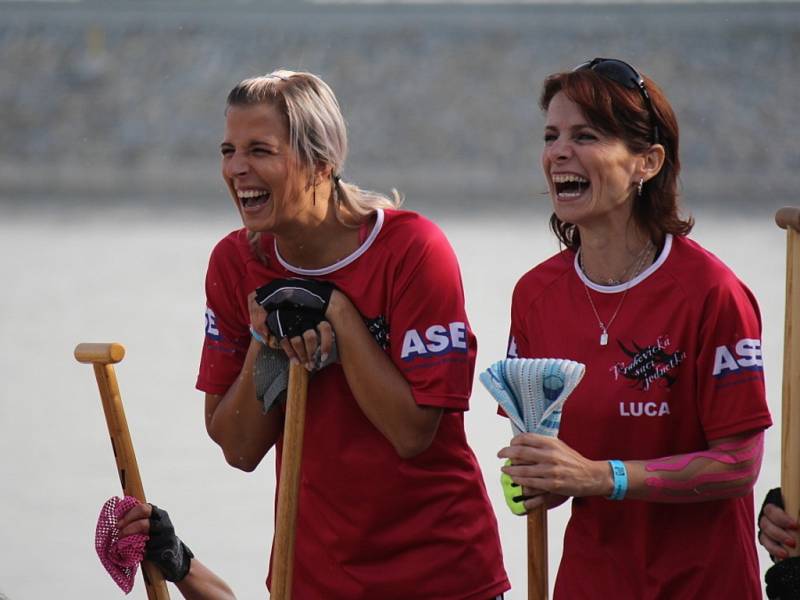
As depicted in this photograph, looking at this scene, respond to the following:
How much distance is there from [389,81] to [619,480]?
2539 cm

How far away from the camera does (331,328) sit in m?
2.30

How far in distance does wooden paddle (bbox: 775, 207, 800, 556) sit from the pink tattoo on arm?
162 millimetres

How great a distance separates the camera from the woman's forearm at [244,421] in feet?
7.99

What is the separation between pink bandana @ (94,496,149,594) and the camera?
2518 mm

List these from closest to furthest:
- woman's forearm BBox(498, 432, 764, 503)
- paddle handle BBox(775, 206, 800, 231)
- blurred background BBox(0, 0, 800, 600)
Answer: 1. woman's forearm BBox(498, 432, 764, 503)
2. paddle handle BBox(775, 206, 800, 231)
3. blurred background BBox(0, 0, 800, 600)

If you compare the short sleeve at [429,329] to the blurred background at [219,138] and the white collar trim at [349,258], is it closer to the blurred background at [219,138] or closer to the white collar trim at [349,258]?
the white collar trim at [349,258]

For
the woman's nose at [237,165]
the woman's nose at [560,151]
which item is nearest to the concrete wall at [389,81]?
the woman's nose at [237,165]

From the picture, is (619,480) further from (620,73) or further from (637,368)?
(620,73)

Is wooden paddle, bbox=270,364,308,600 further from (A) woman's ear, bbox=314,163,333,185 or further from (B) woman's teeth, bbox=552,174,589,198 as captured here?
(B) woman's teeth, bbox=552,174,589,198

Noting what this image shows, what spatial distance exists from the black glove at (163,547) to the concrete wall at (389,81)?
65.1 ft

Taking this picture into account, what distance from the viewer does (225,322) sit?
250 centimetres

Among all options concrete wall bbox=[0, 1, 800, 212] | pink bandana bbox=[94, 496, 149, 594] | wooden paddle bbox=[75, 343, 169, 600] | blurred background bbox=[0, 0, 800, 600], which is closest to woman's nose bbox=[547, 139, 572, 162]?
wooden paddle bbox=[75, 343, 169, 600]

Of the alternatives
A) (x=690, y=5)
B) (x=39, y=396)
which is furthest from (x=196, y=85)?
(x=39, y=396)

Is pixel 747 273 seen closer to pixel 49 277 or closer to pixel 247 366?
pixel 49 277
